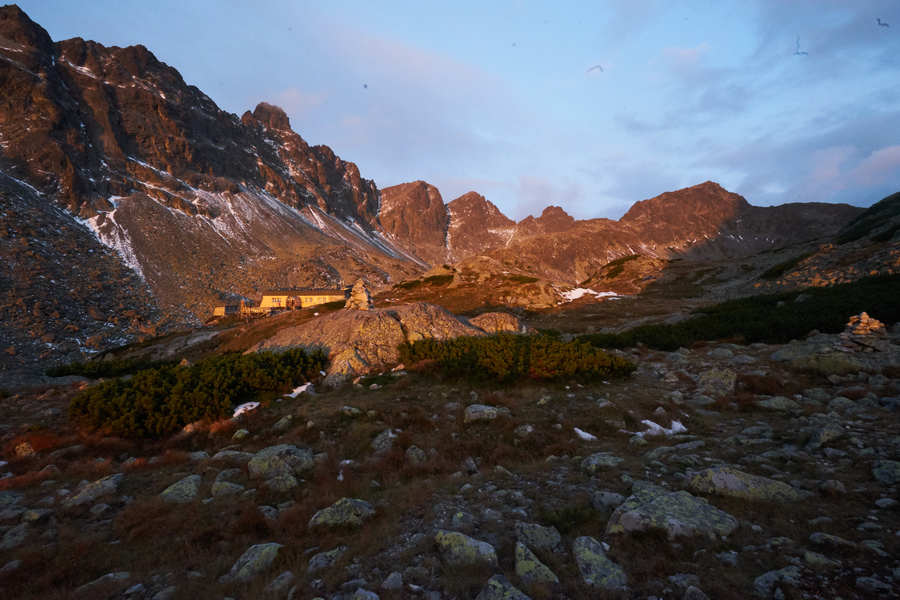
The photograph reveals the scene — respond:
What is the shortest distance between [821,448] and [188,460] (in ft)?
39.6

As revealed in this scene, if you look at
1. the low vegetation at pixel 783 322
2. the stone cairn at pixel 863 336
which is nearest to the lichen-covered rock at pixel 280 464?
the low vegetation at pixel 783 322

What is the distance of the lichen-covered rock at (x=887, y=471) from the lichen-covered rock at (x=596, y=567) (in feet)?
Answer: 13.2

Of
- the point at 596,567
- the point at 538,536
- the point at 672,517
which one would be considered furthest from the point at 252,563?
the point at 672,517

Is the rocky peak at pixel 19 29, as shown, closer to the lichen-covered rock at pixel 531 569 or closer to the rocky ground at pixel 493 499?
the rocky ground at pixel 493 499

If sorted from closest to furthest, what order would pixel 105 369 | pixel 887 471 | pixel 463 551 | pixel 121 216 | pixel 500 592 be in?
pixel 500 592
pixel 463 551
pixel 887 471
pixel 105 369
pixel 121 216

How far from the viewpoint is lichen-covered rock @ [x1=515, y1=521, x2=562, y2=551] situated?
4.17 metres

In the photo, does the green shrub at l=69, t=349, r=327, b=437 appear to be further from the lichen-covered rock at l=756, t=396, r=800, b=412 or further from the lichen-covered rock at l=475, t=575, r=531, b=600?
the lichen-covered rock at l=756, t=396, r=800, b=412

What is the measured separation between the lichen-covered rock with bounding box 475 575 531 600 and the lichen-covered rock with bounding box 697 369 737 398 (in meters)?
9.61

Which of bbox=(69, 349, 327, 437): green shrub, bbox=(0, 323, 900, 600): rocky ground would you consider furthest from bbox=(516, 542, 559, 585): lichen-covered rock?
bbox=(69, 349, 327, 437): green shrub

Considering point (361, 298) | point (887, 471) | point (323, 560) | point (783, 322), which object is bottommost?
point (323, 560)

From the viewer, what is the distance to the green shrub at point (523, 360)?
500 inches

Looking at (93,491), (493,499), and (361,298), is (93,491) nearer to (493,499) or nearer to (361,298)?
(493,499)

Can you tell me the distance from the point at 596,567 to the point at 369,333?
1469 centimetres

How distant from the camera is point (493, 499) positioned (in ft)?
18.1
